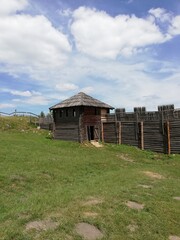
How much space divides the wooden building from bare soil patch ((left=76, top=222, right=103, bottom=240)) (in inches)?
1056

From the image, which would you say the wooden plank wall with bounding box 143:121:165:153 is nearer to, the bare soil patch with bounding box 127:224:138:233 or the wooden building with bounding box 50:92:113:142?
the wooden building with bounding box 50:92:113:142

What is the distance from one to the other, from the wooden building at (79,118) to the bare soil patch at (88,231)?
88.0 ft

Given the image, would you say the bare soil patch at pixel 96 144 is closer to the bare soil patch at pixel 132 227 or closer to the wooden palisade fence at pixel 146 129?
the wooden palisade fence at pixel 146 129

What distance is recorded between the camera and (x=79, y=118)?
117 feet

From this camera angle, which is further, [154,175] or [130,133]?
[130,133]

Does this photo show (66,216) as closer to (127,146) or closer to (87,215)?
(87,215)

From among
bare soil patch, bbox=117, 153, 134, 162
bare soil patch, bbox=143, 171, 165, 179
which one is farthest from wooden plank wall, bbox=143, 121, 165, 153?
bare soil patch, bbox=143, 171, 165, 179

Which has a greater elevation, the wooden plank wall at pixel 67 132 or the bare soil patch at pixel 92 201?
the wooden plank wall at pixel 67 132

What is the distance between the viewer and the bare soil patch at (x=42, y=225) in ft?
25.8

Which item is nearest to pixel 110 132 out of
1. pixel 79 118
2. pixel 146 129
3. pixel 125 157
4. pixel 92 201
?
pixel 79 118

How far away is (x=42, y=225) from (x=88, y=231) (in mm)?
1184

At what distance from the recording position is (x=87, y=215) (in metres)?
9.14

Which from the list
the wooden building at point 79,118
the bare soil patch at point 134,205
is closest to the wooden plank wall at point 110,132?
the wooden building at point 79,118

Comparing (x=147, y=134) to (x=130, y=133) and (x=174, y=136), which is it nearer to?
(x=130, y=133)
